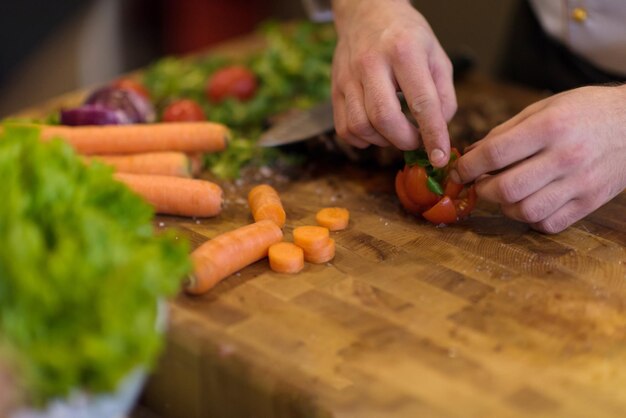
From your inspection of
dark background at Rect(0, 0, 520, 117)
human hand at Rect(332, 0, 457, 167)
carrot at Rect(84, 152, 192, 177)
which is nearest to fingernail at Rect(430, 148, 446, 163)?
human hand at Rect(332, 0, 457, 167)

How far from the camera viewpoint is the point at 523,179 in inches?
68.7

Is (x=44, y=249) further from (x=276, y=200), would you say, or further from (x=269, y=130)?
(x=269, y=130)

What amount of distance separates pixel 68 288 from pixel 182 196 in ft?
2.77

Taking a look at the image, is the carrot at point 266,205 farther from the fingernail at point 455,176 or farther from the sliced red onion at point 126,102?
the sliced red onion at point 126,102

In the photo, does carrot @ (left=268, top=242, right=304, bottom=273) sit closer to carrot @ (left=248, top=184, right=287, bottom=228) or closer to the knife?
carrot @ (left=248, top=184, right=287, bottom=228)

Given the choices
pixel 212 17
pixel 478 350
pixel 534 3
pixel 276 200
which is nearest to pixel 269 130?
pixel 276 200

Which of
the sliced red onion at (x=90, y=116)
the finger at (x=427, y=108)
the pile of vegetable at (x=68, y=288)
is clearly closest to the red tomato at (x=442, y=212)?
the finger at (x=427, y=108)

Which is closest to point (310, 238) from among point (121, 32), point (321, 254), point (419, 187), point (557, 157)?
point (321, 254)

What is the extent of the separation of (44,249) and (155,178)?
2.70ft

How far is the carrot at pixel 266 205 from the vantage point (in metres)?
1.93

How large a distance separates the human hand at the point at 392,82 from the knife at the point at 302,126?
209 millimetres

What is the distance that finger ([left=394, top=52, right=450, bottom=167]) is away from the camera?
1.83m

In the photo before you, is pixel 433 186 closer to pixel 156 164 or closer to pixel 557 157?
pixel 557 157

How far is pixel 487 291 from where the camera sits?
1682 mm
